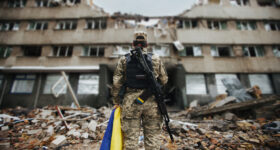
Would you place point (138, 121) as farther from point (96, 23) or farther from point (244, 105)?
point (96, 23)

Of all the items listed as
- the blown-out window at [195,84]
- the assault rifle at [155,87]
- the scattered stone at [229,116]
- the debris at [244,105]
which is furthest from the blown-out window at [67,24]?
the scattered stone at [229,116]

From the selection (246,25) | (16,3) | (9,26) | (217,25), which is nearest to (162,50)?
(217,25)

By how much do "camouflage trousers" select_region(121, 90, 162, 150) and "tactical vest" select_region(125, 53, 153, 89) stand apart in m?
0.15

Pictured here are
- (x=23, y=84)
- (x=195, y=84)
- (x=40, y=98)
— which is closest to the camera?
(x=40, y=98)

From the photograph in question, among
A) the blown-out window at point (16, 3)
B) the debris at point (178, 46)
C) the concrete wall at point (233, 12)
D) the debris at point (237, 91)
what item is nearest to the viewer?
the debris at point (237, 91)

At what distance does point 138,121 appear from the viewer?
2082mm

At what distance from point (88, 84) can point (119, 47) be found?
4499mm

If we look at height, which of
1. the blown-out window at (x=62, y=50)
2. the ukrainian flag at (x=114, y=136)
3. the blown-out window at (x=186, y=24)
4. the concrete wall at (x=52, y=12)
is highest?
the concrete wall at (x=52, y=12)

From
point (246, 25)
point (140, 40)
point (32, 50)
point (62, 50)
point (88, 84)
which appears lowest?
point (88, 84)

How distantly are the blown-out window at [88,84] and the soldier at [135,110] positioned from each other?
29.6 ft

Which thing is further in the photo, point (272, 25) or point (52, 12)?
point (52, 12)

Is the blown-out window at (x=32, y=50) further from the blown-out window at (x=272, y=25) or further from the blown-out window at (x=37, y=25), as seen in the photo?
the blown-out window at (x=272, y=25)

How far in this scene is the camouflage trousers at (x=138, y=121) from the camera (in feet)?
6.52

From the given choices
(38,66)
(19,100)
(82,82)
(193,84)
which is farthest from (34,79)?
(193,84)
